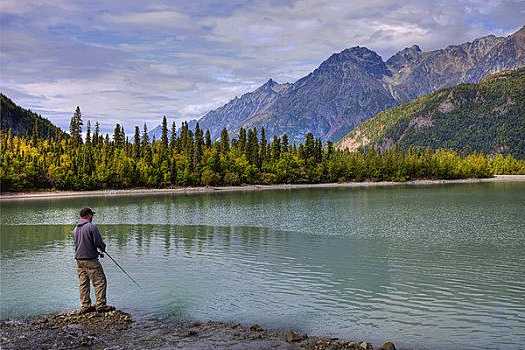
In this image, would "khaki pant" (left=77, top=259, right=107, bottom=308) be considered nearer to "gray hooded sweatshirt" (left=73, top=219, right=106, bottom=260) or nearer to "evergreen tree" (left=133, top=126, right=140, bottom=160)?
"gray hooded sweatshirt" (left=73, top=219, right=106, bottom=260)

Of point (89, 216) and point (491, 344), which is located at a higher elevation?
point (89, 216)

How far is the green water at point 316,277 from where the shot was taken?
72.6 feet

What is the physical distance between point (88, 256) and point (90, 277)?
0.91 meters

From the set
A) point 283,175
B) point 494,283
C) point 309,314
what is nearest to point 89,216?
point 309,314

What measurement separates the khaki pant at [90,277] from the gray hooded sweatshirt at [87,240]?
314 mm

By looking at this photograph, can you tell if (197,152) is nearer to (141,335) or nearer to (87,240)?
(87,240)

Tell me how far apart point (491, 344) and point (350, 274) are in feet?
44.4

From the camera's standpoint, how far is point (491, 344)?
19094 millimetres

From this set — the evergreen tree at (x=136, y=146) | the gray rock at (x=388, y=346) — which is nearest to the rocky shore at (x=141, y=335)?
the gray rock at (x=388, y=346)

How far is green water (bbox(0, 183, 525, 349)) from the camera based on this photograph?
22.1 meters

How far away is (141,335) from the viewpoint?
63.6 feet

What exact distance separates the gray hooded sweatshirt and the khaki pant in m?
0.31

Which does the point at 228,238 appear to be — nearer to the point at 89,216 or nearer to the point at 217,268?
the point at 217,268

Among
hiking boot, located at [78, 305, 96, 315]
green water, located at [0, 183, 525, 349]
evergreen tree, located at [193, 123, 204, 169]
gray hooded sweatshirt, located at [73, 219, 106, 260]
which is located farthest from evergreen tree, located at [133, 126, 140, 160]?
gray hooded sweatshirt, located at [73, 219, 106, 260]
